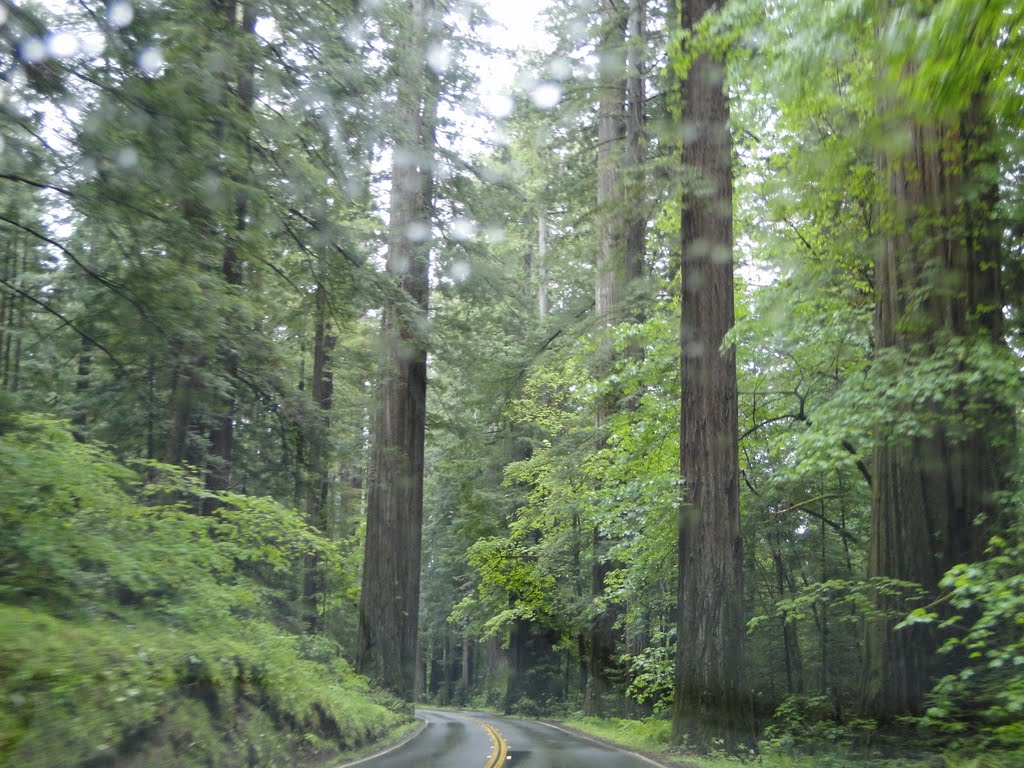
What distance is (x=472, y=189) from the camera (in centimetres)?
1839

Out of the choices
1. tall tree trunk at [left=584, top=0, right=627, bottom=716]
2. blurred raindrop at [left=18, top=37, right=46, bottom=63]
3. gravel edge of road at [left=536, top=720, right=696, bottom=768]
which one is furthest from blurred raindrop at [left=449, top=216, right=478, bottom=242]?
blurred raindrop at [left=18, top=37, right=46, bottom=63]

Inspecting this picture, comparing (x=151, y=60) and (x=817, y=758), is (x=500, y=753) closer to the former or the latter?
(x=817, y=758)

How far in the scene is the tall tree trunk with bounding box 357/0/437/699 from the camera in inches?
678

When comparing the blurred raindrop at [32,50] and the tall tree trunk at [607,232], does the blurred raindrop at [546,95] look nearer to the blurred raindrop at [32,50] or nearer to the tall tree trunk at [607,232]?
the tall tree trunk at [607,232]

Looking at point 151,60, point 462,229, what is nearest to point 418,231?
point 462,229

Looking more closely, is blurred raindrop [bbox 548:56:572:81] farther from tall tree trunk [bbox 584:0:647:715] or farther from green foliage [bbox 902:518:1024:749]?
green foliage [bbox 902:518:1024:749]

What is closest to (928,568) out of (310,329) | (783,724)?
(783,724)

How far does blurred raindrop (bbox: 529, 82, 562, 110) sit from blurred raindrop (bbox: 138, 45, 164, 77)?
930cm

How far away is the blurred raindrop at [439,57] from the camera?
1639 centimetres

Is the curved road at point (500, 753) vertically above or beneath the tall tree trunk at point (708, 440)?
beneath

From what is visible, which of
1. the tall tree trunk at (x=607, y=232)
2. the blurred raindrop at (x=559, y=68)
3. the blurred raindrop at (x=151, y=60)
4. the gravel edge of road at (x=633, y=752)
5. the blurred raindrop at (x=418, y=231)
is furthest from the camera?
the blurred raindrop at (x=418, y=231)

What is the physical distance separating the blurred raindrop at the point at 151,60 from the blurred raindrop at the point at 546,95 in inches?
366

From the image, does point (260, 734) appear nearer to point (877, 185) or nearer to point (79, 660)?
point (79, 660)

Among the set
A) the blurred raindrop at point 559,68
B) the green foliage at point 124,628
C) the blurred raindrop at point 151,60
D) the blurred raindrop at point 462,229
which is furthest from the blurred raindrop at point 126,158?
the blurred raindrop at point 462,229
